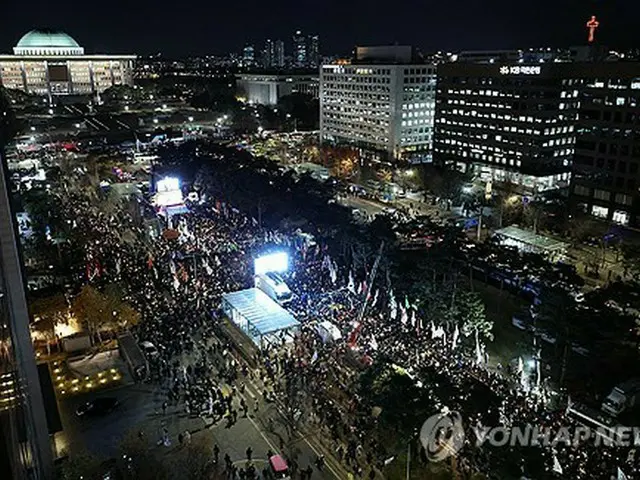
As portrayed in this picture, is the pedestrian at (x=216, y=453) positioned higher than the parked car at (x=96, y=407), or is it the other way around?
the pedestrian at (x=216, y=453)

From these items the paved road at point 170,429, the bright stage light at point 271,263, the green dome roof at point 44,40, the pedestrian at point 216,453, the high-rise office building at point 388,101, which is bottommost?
the paved road at point 170,429

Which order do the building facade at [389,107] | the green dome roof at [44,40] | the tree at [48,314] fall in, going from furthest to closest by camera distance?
the green dome roof at [44,40], the building facade at [389,107], the tree at [48,314]

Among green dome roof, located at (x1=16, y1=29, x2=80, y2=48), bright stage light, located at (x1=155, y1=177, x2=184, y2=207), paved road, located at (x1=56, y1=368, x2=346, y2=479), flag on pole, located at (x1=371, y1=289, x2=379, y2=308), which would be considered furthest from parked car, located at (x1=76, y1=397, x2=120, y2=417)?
green dome roof, located at (x1=16, y1=29, x2=80, y2=48)

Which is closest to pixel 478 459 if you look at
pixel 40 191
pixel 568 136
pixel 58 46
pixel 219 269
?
pixel 219 269

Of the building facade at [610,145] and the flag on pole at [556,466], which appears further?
Answer: the building facade at [610,145]

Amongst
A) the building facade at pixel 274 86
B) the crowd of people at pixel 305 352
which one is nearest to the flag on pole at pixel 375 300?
the crowd of people at pixel 305 352

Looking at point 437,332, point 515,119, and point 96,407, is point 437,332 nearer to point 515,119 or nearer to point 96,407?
point 96,407

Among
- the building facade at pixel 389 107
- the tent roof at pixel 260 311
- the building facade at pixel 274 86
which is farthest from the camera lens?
the building facade at pixel 274 86

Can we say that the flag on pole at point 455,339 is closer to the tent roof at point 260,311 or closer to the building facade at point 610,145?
the tent roof at point 260,311
